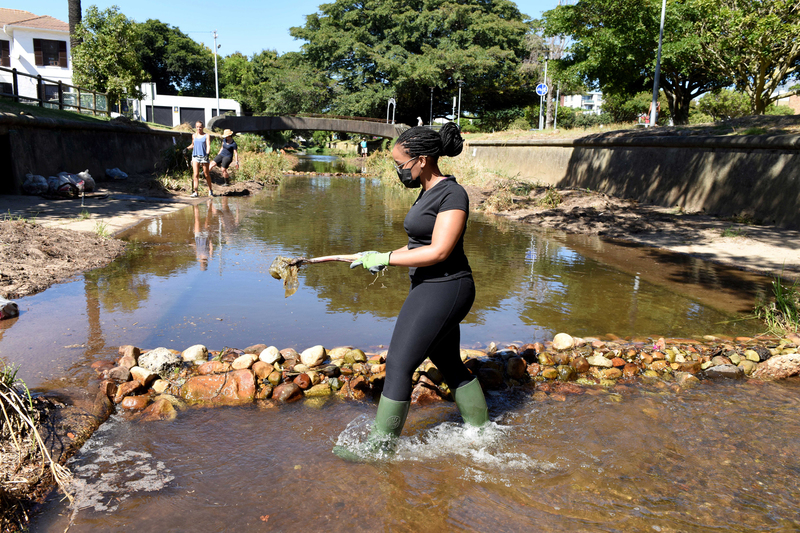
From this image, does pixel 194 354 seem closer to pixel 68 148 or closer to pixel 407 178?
pixel 407 178

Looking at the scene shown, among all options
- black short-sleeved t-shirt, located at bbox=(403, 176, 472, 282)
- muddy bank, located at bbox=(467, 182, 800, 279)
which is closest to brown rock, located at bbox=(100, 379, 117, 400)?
black short-sleeved t-shirt, located at bbox=(403, 176, 472, 282)

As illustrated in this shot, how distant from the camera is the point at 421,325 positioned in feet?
9.19

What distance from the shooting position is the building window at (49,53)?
156 feet

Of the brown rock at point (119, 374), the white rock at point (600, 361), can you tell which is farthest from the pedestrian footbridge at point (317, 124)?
the brown rock at point (119, 374)

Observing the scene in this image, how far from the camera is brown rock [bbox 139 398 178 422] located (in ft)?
11.4

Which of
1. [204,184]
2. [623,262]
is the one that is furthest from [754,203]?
[204,184]

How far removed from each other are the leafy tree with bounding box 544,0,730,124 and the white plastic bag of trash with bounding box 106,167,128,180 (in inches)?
823

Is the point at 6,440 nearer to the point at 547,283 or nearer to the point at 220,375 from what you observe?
the point at 220,375

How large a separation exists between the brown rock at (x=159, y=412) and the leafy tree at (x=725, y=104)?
49.1 metres

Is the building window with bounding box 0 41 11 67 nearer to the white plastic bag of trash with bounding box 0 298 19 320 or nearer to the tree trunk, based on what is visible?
the tree trunk

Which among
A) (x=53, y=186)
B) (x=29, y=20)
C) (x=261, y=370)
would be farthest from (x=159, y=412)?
(x=29, y=20)

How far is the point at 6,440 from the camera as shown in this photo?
2758 mm

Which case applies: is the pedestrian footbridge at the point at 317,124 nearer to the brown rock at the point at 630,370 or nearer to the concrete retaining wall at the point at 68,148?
the concrete retaining wall at the point at 68,148

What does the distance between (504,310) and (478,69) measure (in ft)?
145
